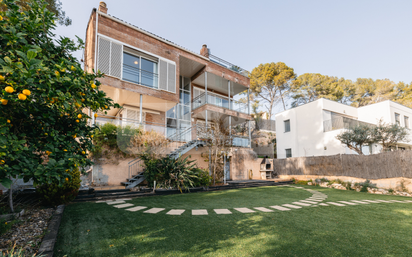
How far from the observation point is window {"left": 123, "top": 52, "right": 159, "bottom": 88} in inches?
422

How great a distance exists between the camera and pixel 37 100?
6.68ft

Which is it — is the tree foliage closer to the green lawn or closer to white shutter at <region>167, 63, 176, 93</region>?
the green lawn

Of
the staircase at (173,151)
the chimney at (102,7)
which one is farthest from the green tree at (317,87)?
the chimney at (102,7)

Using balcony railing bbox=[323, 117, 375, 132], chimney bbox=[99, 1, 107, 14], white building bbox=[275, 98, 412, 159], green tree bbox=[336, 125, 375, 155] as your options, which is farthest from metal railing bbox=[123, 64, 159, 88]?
balcony railing bbox=[323, 117, 375, 132]

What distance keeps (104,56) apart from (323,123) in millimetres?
16135

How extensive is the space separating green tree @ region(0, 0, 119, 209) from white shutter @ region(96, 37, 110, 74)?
7817 mm

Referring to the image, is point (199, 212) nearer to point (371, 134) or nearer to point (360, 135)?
point (360, 135)

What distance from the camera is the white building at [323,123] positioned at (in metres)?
15.2

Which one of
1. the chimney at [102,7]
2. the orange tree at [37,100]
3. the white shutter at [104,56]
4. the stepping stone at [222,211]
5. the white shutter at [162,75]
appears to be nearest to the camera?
the orange tree at [37,100]

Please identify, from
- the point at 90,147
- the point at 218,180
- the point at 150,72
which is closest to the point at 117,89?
the point at 150,72

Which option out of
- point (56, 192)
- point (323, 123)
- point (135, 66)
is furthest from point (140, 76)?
point (323, 123)

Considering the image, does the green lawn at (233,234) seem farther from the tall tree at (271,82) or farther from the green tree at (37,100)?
the tall tree at (271,82)

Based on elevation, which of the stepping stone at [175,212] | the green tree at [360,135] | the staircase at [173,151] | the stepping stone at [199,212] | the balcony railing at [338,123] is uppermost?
the balcony railing at [338,123]

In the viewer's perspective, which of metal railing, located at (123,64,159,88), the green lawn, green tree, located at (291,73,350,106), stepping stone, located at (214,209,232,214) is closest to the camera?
the green lawn
